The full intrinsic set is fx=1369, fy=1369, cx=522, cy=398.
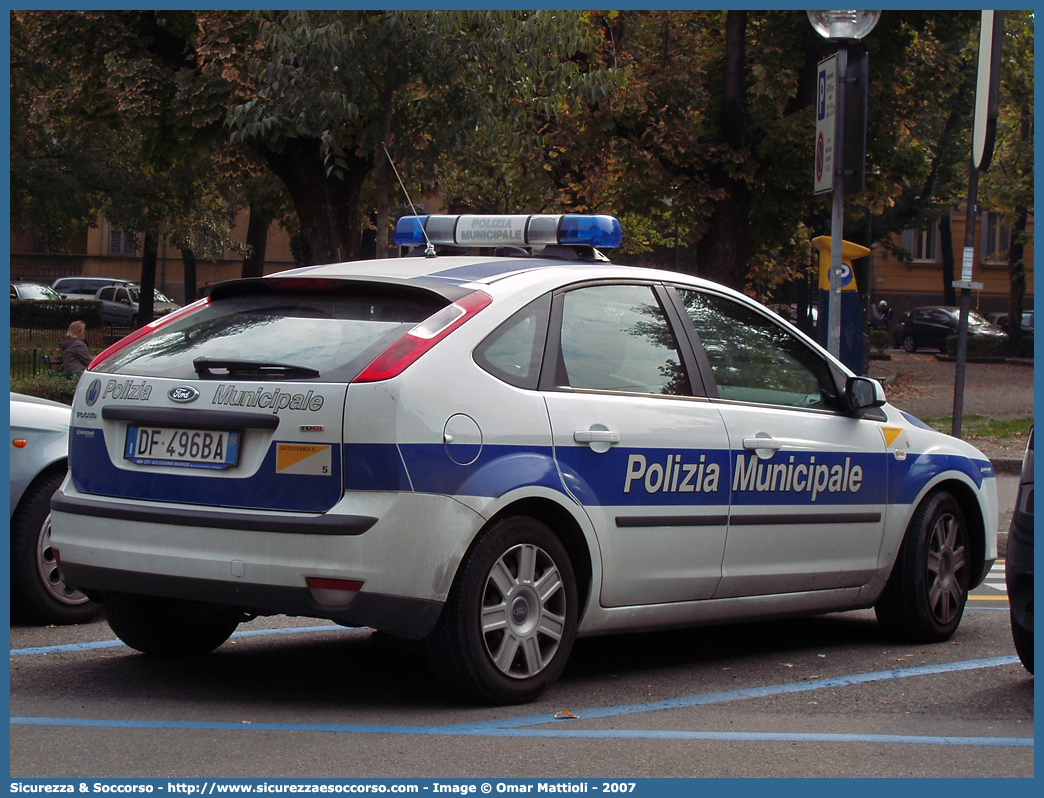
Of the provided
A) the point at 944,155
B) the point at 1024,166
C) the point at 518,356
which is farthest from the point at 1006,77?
the point at 518,356

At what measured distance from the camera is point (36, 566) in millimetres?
6430

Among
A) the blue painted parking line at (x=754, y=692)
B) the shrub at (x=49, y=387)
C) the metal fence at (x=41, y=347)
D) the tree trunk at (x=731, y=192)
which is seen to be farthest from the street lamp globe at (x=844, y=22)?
the metal fence at (x=41, y=347)

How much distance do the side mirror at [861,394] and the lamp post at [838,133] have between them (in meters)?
3.80

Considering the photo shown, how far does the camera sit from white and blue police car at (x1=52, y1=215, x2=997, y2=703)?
4625 mm

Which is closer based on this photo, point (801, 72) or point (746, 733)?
point (746, 733)

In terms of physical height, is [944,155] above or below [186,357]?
above

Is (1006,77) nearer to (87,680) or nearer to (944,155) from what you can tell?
(944,155)

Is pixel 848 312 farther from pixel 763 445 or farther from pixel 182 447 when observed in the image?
pixel 182 447

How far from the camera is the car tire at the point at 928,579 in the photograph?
657cm

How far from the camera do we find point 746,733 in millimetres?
4613

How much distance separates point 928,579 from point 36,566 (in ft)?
14.0

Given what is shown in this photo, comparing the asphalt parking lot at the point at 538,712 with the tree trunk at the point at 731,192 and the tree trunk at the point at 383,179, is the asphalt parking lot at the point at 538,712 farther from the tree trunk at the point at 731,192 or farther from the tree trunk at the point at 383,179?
the tree trunk at the point at 731,192

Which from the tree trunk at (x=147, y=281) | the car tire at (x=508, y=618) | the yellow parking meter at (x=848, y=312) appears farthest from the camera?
the tree trunk at (x=147, y=281)
